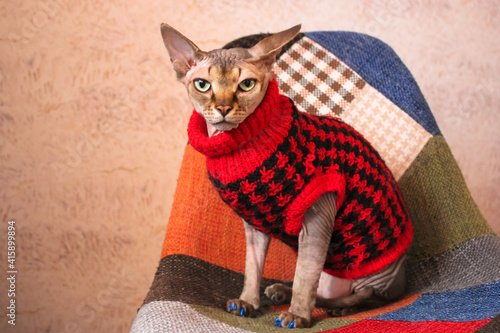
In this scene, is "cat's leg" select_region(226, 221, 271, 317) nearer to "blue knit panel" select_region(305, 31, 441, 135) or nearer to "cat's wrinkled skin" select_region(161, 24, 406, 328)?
"cat's wrinkled skin" select_region(161, 24, 406, 328)

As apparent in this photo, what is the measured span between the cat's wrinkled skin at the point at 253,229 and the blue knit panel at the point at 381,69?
1.55 feet

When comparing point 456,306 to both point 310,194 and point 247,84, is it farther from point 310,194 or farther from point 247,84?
point 247,84

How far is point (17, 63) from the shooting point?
1843 mm

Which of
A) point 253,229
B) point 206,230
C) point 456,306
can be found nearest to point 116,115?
point 206,230

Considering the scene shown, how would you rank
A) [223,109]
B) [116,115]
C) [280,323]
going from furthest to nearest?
[116,115]
[280,323]
[223,109]

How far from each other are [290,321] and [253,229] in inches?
10.1

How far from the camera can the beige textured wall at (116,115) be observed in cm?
187

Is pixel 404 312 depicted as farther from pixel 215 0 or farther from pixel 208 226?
pixel 215 0

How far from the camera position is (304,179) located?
3.45ft

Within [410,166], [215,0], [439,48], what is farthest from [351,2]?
[410,166]

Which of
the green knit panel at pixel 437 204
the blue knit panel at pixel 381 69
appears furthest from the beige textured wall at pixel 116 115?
the green knit panel at pixel 437 204

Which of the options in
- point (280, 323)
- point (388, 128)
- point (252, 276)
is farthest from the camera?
point (388, 128)

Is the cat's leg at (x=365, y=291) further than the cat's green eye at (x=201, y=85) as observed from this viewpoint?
Yes

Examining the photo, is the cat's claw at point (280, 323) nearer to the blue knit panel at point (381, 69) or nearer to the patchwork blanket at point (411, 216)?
the patchwork blanket at point (411, 216)
